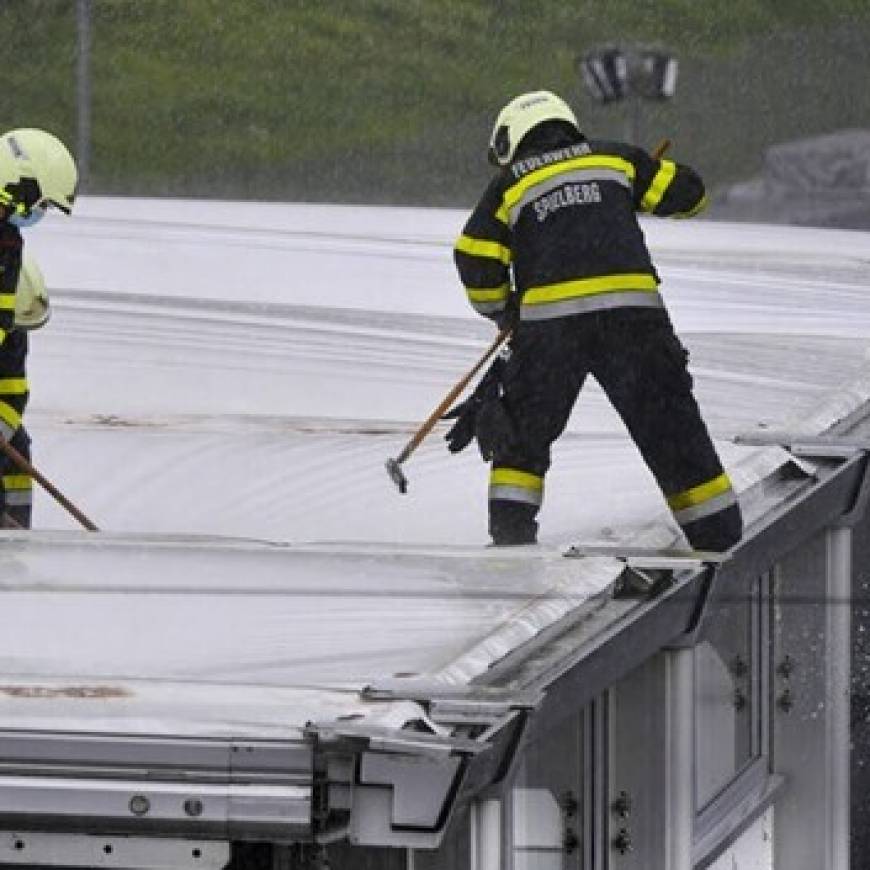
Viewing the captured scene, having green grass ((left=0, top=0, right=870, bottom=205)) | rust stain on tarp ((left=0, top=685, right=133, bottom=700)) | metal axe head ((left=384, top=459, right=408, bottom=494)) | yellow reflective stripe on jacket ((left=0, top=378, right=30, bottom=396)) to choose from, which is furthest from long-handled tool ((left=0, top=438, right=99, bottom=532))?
green grass ((left=0, top=0, right=870, bottom=205))

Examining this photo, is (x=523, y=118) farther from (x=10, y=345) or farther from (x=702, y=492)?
(x=10, y=345)

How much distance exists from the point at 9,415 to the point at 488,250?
5.29 feet

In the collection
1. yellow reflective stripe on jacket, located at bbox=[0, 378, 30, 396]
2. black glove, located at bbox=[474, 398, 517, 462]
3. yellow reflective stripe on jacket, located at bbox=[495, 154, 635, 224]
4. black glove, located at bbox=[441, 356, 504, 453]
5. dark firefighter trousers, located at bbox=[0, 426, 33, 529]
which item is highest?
yellow reflective stripe on jacket, located at bbox=[495, 154, 635, 224]

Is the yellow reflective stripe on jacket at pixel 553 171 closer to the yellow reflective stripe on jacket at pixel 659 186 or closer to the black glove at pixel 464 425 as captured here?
the yellow reflective stripe on jacket at pixel 659 186

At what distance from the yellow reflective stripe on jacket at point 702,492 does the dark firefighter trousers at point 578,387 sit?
0.44ft

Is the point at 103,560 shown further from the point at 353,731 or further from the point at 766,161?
the point at 766,161

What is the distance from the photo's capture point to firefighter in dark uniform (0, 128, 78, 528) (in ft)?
26.7

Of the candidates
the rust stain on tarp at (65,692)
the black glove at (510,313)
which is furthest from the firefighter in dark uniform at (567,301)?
the rust stain on tarp at (65,692)

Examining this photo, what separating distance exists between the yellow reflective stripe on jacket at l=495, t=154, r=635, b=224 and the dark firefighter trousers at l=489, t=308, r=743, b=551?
0.28 metres

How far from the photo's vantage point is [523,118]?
7496 mm

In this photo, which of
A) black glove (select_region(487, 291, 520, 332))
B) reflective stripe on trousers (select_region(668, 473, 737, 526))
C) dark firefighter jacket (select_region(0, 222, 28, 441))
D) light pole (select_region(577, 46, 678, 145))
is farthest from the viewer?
light pole (select_region(577, 46, 678, 145))

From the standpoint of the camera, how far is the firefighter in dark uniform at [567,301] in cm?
742

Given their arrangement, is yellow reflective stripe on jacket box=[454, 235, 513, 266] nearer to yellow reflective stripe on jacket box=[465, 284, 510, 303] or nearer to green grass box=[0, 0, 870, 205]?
yellow reflective stripe on jacket box=[465, 284, 510, 303]

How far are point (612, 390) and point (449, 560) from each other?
3.44 ft
